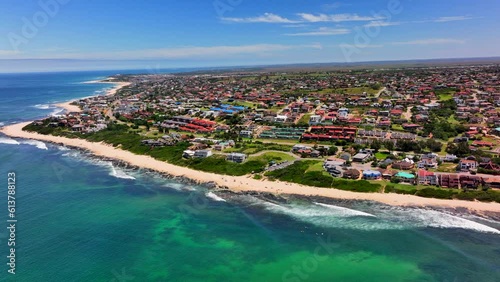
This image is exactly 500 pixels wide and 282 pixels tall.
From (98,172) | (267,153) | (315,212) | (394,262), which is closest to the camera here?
(394,262)

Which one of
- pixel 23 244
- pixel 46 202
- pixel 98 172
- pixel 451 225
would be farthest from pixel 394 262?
pixel 98 172

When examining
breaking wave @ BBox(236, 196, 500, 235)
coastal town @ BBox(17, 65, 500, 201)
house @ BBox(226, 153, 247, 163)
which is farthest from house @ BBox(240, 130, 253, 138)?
breaking wave @ BBox(236, 196, 500, 235)

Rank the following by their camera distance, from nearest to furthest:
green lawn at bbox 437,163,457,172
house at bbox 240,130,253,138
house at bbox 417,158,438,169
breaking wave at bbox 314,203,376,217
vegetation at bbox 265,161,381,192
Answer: breaking wave at bbox 314,203,376,217 → vegetation at bbox 265,161,381,192 → green lawn at bbox 437,163,457,172 → house at bbox 417,158,438,169 → house at bbox 240,130,253,138

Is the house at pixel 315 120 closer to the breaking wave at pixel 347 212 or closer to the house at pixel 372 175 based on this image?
the house at pixel 372 175

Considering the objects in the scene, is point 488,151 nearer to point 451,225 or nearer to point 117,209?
point 451,225

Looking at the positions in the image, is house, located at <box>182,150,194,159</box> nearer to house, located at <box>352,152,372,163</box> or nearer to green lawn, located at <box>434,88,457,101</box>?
house, located at <box>352,152,372,163</box>

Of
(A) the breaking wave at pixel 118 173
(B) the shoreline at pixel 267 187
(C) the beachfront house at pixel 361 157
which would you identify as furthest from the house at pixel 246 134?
(A) the breaking wave at pixel 118 173
